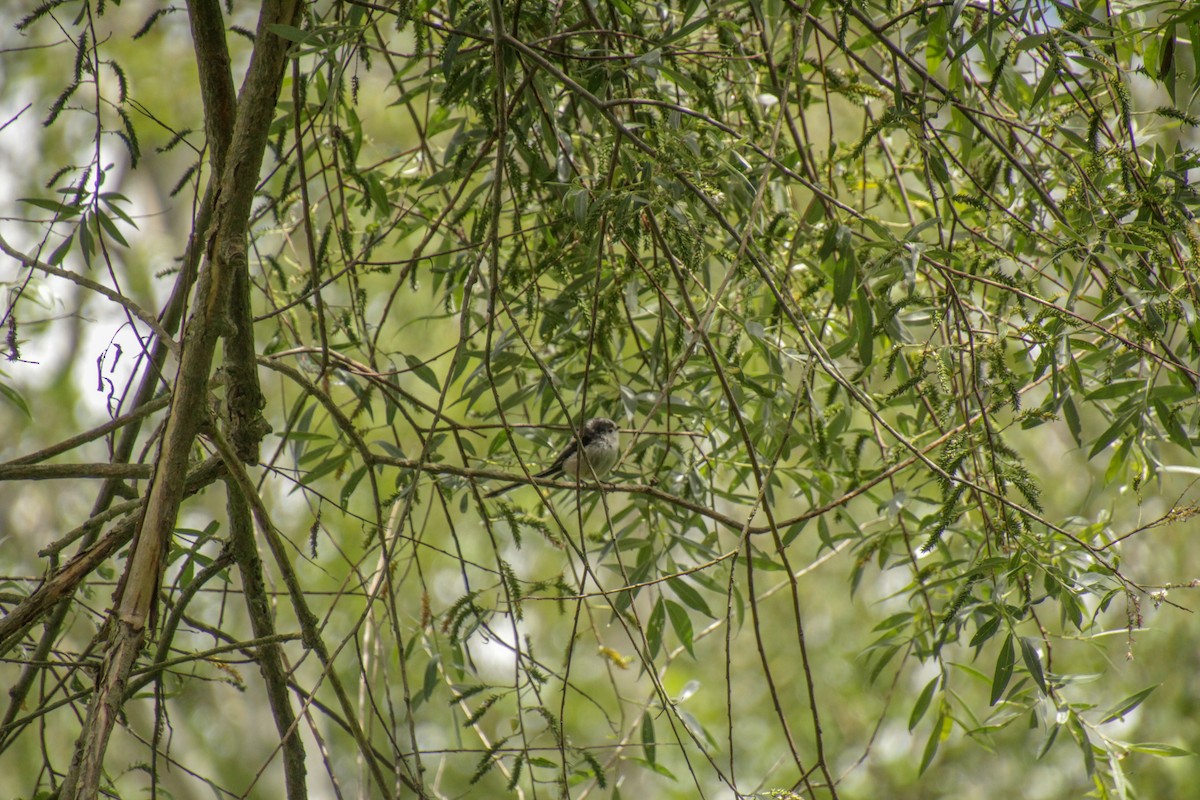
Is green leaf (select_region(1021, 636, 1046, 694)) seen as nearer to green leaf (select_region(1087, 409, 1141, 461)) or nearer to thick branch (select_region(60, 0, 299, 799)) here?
green leaf (select_region(1087, 409, 1141, 461))

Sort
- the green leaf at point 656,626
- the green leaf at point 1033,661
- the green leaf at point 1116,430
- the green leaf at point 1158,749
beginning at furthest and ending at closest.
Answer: the green leaf at point 656,626
the green leaf at point 1158,749
the green leaf at point 1116,430
the green leaf at point 1033,661

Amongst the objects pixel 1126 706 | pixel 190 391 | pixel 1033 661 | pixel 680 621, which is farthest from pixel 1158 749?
pixel 190 391

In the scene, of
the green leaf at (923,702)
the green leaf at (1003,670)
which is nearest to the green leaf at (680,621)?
the green leaf at (923,702)

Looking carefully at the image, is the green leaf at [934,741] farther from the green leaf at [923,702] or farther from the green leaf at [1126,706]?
the green leaf at [1126,706]

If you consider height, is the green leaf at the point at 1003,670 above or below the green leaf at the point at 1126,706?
above

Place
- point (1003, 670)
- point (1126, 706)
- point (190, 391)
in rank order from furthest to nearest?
1. point (1126, 706)
2. point (1003, 670)
3. point (190, 391)

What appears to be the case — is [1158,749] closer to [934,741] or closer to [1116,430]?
[934,741]

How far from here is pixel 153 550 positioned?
6.27 feet

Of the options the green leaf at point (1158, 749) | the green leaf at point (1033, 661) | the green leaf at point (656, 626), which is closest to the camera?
the green leaf at point (1033, 661)

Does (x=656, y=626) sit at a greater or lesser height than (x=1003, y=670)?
greater

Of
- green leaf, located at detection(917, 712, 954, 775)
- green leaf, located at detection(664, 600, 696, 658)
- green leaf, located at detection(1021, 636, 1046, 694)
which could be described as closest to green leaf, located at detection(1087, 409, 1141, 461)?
green leaf, located at detection(1021, 636, 1046, 694)

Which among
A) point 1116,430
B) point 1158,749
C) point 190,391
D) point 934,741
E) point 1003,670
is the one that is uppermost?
point 190,391

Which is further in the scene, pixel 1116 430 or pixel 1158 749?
pixel 1158 749

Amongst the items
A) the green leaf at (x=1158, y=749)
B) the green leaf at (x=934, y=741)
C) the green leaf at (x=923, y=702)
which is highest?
the green leaf at (x=923, y=702)
